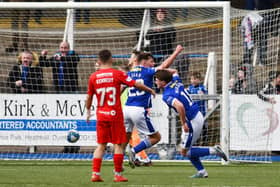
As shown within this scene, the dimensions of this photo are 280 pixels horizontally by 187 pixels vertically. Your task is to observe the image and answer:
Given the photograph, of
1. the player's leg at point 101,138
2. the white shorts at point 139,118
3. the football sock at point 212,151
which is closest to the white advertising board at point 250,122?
the white shorts at point 139,118

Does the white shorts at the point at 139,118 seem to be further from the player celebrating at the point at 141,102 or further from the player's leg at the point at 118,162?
the player's leg at the point at 118,162

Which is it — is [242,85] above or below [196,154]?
above

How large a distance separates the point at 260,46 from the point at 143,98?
Answer: 3844 millimetres

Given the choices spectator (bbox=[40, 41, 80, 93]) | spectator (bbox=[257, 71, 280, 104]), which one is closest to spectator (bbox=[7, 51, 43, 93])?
spectator (bbox=[40, 41, 80, 93])

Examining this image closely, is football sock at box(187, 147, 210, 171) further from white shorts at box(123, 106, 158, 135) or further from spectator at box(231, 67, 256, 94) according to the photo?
spectator at box(231, 67, 256, 94)

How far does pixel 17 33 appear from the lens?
19.5m

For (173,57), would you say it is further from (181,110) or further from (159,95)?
(159,95)

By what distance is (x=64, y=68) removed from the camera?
19000mm

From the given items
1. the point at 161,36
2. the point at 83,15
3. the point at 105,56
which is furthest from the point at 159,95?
the point at 105,56

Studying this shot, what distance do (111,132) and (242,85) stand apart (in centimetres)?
613

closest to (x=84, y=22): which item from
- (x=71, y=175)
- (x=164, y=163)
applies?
(x=164, y=163)

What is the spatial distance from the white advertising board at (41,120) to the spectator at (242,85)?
9.75 ft

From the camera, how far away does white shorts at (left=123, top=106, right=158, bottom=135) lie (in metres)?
16.2

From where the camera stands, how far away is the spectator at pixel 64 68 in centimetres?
1894
